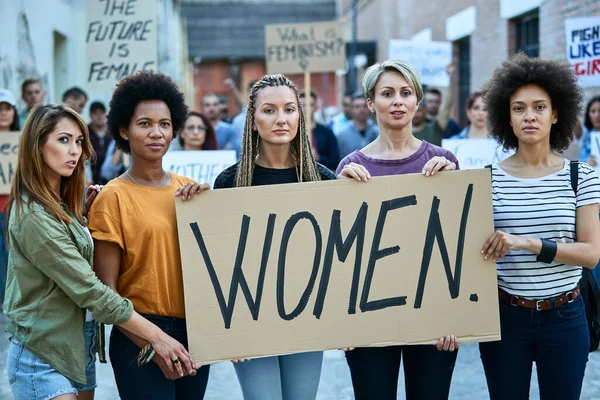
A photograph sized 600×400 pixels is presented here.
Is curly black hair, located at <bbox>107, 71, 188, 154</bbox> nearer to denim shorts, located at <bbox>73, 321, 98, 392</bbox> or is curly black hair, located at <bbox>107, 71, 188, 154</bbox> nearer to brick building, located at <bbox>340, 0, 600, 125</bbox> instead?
denim shorts, located at <bbox>73, 321, 98, 392</bbox>

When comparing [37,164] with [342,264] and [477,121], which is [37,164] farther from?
[477,121]

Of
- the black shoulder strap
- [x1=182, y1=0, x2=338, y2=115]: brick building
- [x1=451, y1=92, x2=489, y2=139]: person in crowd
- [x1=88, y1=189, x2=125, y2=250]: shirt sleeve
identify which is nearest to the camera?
[x1=88, y1=189, x2=125, y2=250]: shirt sleeve

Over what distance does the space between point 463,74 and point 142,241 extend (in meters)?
12.4

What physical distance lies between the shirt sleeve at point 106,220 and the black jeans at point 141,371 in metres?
0.32

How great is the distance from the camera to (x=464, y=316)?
3100 mm

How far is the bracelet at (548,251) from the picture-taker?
3002 mm

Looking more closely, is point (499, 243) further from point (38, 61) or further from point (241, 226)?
point (38, 61)

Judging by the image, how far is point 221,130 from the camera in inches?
331

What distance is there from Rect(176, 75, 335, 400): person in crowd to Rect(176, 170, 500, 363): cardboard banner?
0.11 metres

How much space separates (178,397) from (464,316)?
116 centimetres

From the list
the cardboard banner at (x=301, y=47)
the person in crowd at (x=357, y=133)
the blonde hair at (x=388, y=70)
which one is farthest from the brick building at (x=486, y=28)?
the blonde hair at (x=388, y=70)

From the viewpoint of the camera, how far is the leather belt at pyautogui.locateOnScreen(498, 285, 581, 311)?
3064mm

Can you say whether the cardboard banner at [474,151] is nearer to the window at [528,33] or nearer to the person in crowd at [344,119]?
the person in crowd at [344,119]

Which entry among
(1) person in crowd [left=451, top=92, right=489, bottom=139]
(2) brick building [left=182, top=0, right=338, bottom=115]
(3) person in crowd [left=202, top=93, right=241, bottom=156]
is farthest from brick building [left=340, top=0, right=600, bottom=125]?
(2) brick building [left=182, top=0, right=338, bottom=115]
